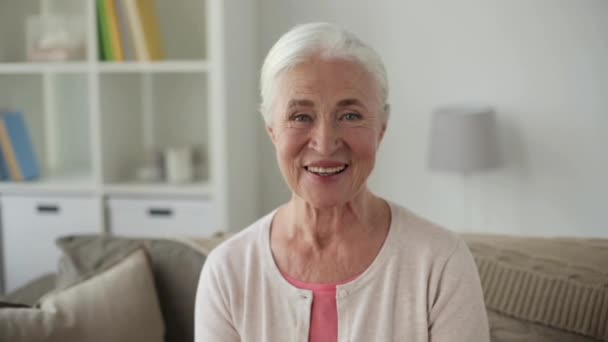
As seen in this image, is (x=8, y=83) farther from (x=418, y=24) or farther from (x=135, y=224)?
(x=418, y=24)

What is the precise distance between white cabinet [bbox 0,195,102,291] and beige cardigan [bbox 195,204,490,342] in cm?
188

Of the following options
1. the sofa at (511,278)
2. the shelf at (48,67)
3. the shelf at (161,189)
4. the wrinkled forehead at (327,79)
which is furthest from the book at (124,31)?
the wrinkled forehead at (327,79)

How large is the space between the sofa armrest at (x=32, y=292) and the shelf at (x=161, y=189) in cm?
81

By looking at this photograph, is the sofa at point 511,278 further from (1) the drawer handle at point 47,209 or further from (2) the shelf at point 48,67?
(2) the shelf at point 48,67

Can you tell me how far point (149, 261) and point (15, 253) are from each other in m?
1.60

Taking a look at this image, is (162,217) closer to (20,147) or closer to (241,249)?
(20,147)

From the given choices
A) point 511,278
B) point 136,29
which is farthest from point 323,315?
point 136,29

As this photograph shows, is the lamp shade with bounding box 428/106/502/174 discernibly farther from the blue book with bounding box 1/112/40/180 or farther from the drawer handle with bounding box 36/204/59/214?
the blue book with bounding box 1/112/40/180

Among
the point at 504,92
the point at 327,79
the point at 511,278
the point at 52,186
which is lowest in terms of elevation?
the point at 52,186

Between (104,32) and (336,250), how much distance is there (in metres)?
2.03

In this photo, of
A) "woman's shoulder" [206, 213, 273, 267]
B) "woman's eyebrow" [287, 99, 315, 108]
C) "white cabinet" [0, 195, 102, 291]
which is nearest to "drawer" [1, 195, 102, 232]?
"white cabinet" [0, 195, 102, 291]

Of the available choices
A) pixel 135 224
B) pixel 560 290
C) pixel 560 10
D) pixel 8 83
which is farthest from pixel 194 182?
pixel 560 290

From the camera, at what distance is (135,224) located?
10.5 feet

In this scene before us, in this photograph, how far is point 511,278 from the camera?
171 centimetres
